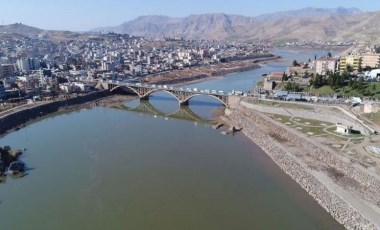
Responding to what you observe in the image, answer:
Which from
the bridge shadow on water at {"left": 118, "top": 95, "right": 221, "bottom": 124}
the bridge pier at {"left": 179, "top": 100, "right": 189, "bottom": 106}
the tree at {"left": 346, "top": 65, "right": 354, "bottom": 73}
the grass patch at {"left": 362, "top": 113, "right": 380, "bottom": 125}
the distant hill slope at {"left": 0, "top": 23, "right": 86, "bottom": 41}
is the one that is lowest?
the bridge shadow on water at {"left": 118, "top": 95, "right": 221, "bottom": 124}

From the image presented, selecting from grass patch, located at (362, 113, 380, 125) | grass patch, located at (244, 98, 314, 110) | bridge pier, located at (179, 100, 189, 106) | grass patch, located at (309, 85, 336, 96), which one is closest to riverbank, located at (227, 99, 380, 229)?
grass patch, located at (244, 98, 314, 110)

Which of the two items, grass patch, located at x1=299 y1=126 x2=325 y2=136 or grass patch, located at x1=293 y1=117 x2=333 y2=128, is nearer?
grass patch, located at x1=299 y1=126 x2=325 y2=136

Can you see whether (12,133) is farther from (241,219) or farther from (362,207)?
(362,207)

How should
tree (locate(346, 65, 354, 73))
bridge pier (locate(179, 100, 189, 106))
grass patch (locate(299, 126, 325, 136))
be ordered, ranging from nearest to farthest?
grass patch (locate(299, 126, 325, 136)), bridge pier (locate(179, 100, 189, 106)), tree (locate(346, 65, 354, 73))

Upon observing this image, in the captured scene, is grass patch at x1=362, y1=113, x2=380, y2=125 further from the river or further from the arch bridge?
the arch bridge

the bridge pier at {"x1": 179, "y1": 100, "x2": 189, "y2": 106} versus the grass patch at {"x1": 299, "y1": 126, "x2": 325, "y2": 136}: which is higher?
the grass patch at {"x1": 299, "y1": 126, "x2": 325, "y2": 136}

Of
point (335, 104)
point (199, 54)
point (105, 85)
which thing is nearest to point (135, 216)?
point (335, 104)

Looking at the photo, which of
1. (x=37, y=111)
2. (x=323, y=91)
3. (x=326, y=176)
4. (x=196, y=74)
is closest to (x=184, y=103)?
(x=323, y=91)
